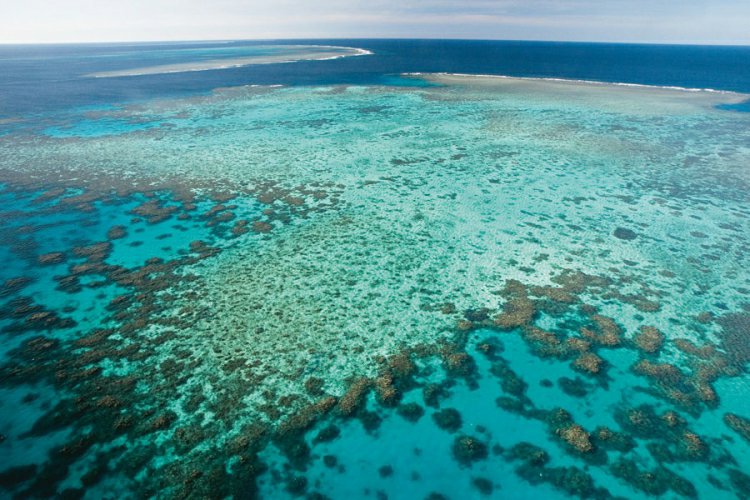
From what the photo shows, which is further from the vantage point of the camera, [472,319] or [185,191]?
[185,191]

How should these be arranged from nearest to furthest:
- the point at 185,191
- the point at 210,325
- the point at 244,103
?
1. the point at 210,325
2. the point at 185,191
3. the point at 244,103

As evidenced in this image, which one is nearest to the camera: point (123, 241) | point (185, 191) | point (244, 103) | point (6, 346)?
point (6, 346)

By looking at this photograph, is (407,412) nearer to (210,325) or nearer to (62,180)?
(210,325)

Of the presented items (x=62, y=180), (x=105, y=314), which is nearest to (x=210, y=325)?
(x=105, y=314)

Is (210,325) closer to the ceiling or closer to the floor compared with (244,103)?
closer to the floor

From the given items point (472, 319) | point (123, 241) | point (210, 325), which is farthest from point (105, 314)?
point (472, 319)

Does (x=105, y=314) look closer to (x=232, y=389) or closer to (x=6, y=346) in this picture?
(x=6, y=346)

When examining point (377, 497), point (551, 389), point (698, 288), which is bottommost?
point (377, 497)
